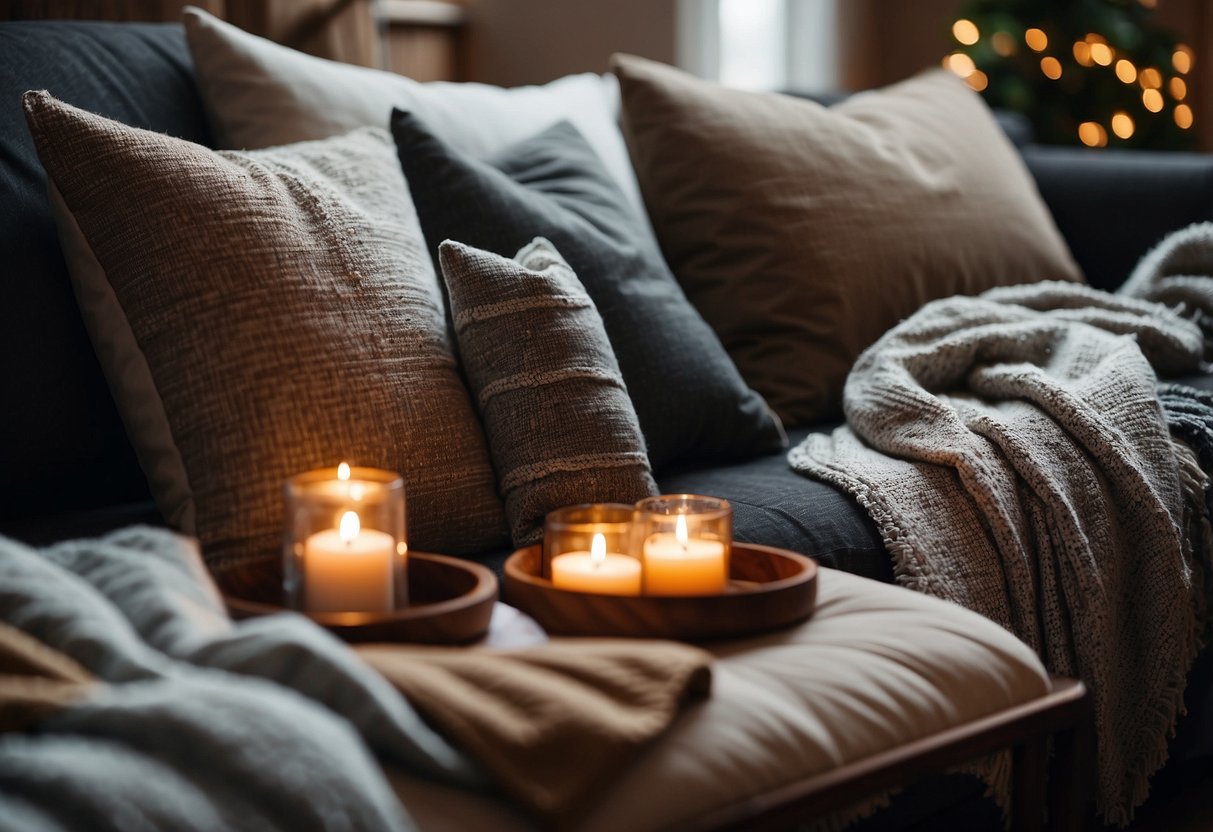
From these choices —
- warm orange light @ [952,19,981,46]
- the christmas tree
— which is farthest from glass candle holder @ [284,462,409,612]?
warm orange light @ [952,19,981,46]

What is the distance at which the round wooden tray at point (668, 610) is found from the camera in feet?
2.98

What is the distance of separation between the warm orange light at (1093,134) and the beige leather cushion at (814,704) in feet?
7.71

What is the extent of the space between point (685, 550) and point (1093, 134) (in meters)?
2.51

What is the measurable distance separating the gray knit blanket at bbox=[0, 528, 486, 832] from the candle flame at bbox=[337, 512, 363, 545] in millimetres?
96

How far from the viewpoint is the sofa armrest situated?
2.14 meters

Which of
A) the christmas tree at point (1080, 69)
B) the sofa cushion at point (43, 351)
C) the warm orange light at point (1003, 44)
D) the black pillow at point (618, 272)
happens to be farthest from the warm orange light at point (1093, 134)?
the sofa cushion at point (43, 351)

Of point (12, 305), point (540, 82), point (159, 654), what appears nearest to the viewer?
point (159, 654)

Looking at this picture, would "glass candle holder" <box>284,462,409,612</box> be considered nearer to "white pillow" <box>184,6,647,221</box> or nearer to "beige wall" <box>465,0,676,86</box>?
"white pillow" <box>184,6,647,221</box>

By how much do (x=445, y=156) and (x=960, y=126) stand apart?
106cm

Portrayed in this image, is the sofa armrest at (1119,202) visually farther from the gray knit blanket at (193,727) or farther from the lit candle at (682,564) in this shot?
the gray knit blanket at (193,727)

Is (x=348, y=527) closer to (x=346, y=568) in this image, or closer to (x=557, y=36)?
(x=346, y=568)

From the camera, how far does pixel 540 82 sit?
3.29 metres

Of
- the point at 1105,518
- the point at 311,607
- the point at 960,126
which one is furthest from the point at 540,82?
the point at 311,607

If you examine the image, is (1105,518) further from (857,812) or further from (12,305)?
(12,305)
